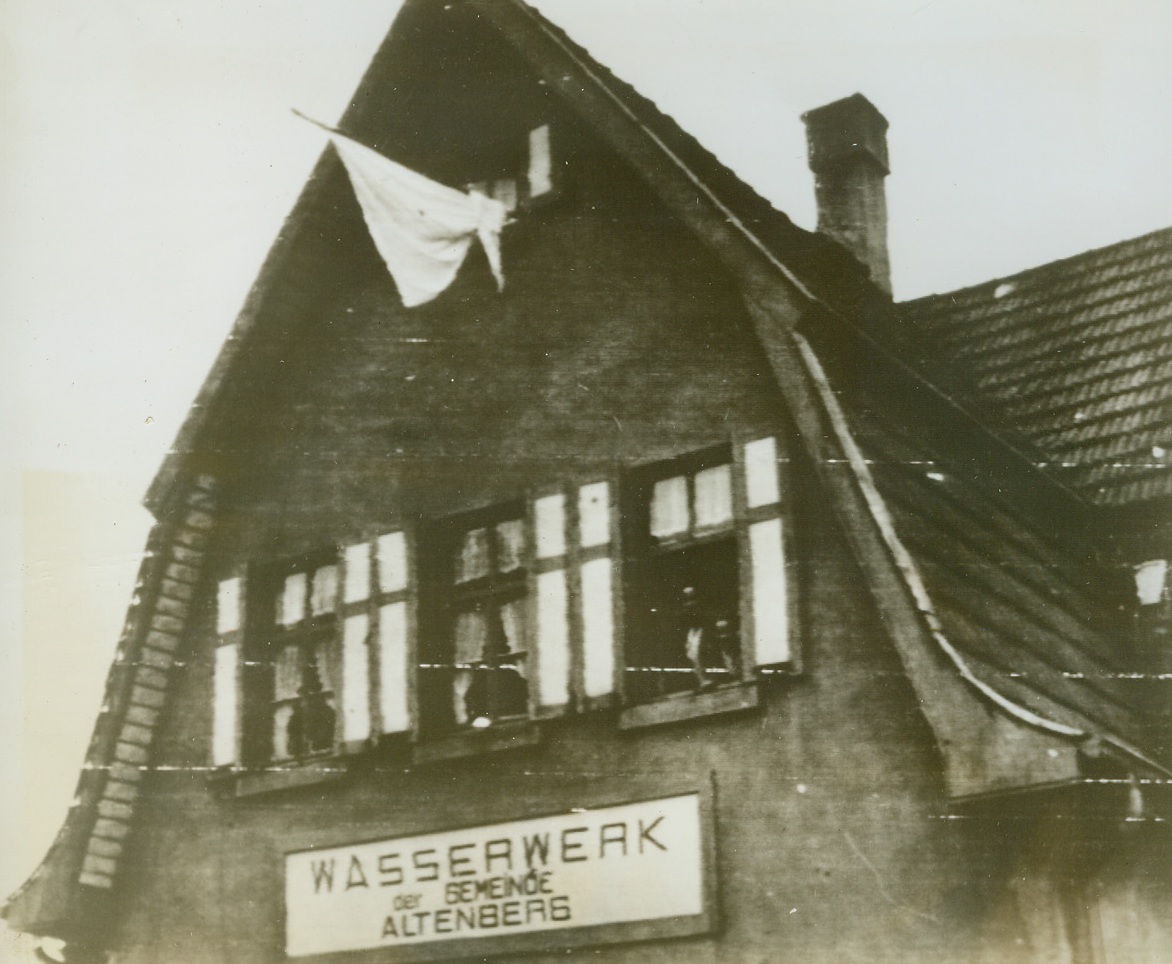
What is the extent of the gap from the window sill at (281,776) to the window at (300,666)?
0.37ft

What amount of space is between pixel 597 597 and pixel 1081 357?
101 inches

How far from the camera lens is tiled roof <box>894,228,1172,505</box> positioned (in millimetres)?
6430

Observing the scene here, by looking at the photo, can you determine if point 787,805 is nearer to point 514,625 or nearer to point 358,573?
point 514,625

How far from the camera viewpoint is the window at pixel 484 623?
6301 mm

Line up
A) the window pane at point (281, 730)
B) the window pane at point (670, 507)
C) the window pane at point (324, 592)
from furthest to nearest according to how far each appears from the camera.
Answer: the window pane at point (324, 592) → the window pane at point (281, 730) → the window pane at point (670, 507)

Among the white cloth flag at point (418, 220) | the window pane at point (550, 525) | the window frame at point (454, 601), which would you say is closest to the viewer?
the window pane at point (550, 525)

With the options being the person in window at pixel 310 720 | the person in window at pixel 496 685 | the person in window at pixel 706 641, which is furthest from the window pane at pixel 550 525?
the person in window at pixel 310 720

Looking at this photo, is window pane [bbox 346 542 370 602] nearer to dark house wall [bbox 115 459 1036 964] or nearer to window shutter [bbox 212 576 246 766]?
window shutter [bbox 212 576 246 766]

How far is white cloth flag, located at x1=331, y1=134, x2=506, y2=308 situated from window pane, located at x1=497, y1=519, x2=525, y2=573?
3.51 ft

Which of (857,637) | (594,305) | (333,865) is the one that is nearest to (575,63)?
(594,305)

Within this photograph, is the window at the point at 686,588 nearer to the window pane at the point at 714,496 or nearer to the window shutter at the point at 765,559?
the window pane at the point at 714,496

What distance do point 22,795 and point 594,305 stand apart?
122 inches

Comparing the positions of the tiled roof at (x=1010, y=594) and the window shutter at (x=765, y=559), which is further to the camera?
the window shutter at (x=765, y=559)

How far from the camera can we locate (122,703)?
22.1 feet
